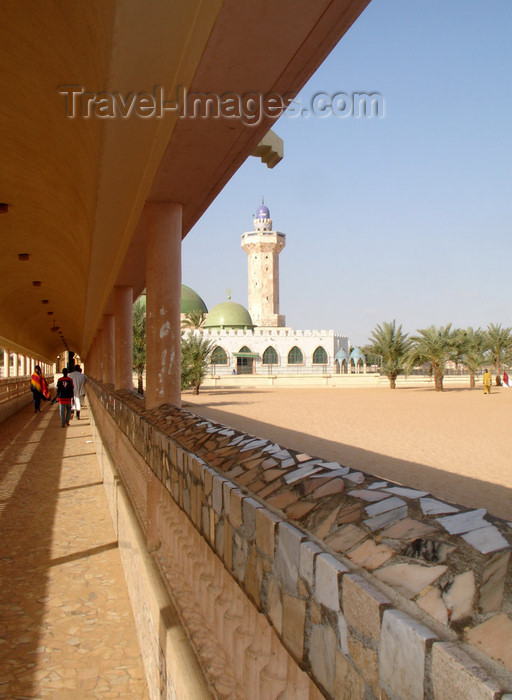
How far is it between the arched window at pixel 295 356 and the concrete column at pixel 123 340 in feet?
147

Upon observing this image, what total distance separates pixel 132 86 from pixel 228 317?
55.5 m

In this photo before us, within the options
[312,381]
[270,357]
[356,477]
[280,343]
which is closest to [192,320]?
[270,357]

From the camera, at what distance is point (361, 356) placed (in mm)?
58188

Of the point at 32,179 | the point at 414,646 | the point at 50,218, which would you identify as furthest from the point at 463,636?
the point at 50,218

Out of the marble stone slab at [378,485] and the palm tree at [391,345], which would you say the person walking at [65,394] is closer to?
the marble stone slab at [378,485]

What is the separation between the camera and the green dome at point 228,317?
2306 inches

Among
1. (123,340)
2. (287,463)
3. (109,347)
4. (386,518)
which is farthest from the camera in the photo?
(109,347)

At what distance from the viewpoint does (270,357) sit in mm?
54375

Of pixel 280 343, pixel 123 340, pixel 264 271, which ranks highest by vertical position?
pixel 264 271

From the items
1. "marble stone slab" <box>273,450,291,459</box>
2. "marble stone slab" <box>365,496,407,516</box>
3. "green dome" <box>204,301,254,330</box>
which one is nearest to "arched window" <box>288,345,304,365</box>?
"green dome" <box>204,301,254,330</box>

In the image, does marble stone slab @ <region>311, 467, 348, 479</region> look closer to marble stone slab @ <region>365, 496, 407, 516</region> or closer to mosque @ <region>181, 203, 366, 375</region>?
marble stone slab @ <region>365, 496, 407, 516</region>

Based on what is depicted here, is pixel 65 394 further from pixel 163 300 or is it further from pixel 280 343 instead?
pixel 280 343

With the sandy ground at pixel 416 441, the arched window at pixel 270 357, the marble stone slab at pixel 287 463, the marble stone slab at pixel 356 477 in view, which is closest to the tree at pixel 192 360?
the sandy ground at pixel 416 441

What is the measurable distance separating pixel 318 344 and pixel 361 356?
6150 millimetres
